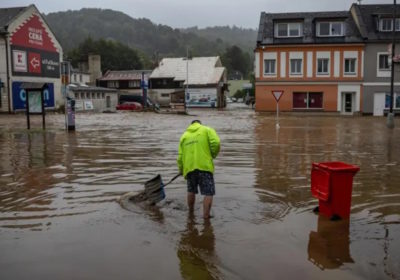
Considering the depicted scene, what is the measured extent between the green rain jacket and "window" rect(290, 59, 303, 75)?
130 ft

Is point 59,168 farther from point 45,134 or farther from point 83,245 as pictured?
point 45,134

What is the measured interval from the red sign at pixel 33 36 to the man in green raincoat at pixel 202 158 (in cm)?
4113

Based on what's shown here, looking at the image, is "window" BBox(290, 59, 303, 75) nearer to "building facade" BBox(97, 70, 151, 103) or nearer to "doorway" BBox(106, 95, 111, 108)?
"doorway" BBox(106, 95, 111, 108)

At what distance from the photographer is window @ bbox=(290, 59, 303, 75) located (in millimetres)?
45594

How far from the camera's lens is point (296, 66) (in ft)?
150

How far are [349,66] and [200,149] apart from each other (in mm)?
40639

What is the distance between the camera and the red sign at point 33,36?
45.0 m

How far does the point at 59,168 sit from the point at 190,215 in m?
5.71

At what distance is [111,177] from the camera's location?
35.3 feet

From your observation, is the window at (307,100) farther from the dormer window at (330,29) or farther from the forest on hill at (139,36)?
the forest on hill at (139,36)

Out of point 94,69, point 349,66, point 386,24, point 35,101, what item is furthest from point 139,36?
point 35,101

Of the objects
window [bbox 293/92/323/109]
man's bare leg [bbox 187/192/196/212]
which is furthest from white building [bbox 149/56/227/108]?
man's bare leg [bbox 187/192/196/212]

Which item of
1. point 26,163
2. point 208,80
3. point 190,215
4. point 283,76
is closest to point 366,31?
point 283,76

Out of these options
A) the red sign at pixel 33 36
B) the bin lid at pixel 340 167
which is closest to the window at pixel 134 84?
the red sign at pixel 33 36
